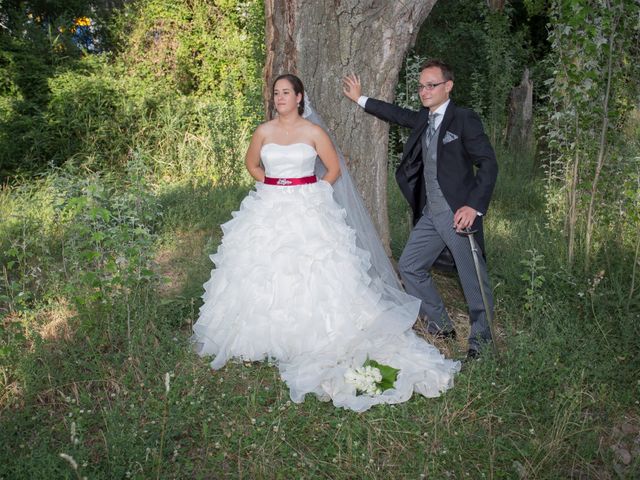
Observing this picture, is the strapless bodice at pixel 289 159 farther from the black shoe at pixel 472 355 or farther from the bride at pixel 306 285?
the black shoe at pixel 472 355

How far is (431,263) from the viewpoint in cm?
507

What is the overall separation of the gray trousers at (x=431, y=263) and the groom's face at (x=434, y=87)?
780 mm

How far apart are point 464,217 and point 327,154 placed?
1.17 metres

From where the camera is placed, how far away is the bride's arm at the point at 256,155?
5.16m

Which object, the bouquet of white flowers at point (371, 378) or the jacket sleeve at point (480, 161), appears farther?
the jacket sleeve at point (480, 161)

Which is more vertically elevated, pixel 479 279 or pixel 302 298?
pixel 479 279

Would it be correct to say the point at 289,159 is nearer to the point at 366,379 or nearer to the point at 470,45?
the point at 366,379

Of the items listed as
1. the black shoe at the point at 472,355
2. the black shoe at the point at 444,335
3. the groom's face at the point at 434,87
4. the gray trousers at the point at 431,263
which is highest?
the groom's face at the point at 434,87

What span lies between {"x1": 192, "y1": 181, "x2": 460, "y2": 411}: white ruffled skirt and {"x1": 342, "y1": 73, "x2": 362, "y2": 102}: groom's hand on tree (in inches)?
28.3

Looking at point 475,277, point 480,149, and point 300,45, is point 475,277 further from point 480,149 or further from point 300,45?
point 300,45

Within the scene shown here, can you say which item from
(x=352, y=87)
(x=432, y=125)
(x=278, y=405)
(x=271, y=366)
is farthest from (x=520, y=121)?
(x=278, y=405)

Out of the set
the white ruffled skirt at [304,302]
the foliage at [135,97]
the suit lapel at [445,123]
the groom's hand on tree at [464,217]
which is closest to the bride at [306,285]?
the white ruffled skirt at [304,302]

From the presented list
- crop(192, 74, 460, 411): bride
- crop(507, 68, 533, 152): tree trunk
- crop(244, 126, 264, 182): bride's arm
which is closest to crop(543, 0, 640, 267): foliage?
crop(192, 74, 460, 411): bride

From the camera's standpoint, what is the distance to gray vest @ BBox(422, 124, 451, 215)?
15.6 ft
